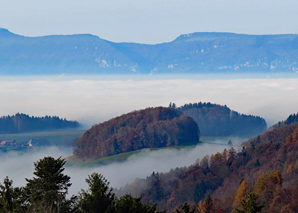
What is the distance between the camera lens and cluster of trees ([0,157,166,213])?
34.0m

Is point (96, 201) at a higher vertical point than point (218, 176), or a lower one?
higher

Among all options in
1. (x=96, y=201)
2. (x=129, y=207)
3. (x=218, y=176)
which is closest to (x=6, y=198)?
(x=96, y=201)

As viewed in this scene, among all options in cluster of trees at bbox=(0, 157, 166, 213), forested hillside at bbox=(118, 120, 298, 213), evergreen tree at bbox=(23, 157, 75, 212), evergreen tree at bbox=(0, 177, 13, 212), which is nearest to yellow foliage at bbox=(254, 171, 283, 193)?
forested hillside at bbox=(118, 120, 298, 213)

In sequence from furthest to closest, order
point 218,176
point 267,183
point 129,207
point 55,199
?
point 218,176 < point 267,183 < point 55,199 < point 129,207

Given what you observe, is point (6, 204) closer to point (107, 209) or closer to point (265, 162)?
point (107, 209)

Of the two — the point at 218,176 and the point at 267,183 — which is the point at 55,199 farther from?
the point at 218,176

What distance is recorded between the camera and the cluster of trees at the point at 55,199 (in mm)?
34000

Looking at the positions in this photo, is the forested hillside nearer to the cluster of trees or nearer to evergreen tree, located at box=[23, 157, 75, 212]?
the cluster of trees

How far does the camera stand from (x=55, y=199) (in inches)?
1398

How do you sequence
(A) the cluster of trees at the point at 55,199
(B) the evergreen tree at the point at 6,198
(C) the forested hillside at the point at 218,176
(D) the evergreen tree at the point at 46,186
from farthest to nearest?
(C) the forested hillside at the point at 218,176
(D) the evergreen tree at the point at 46,186
(B) the evergreen tree at the point at 6,198
(A) the cluster of trees at the point at 55,199

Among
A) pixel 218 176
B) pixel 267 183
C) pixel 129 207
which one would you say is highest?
pixel 129 207

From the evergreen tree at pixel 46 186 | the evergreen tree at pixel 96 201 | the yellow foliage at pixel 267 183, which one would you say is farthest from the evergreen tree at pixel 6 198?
the yellow foliage at pixel 267 183

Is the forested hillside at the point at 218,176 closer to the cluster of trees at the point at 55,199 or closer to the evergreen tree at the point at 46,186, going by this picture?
the cluster of trees at the point at 55,199

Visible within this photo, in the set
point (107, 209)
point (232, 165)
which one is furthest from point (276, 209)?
point (232, 165)
